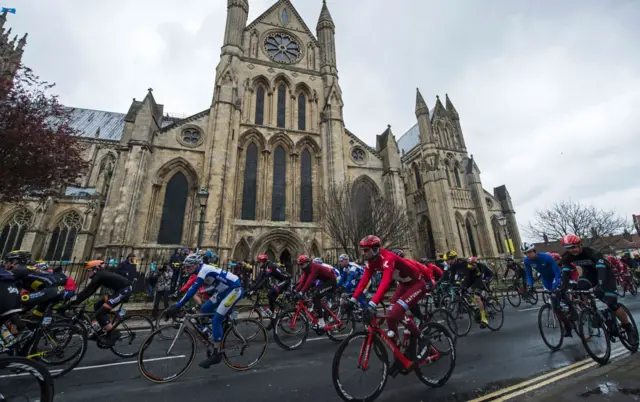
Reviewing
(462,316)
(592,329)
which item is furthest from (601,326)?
(462,316)

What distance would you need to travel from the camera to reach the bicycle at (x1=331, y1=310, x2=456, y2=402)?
9.91 feet

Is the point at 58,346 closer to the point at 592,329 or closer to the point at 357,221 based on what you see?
the point at 592,329

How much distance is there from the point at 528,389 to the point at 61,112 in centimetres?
1632

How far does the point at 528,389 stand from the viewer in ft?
10.5

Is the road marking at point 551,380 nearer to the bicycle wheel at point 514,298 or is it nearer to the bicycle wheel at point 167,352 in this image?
the bicycle wheel at point 167,352

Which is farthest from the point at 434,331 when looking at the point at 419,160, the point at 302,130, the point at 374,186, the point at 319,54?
the point at 419,160

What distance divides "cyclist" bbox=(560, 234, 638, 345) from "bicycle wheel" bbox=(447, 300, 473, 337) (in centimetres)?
247

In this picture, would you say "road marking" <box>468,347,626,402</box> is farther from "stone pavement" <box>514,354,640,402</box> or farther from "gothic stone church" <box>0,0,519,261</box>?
"gothic stone church" <box>0,0,519,261</box>

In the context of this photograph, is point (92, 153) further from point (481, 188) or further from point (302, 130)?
point (481, 188)

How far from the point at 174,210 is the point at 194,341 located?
1458 cm

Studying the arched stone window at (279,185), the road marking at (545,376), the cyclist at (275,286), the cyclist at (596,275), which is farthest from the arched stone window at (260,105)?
the road marking at (545,376)

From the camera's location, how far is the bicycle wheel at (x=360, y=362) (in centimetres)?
297

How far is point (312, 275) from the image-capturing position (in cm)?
599

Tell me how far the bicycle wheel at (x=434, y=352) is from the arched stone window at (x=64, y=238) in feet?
86.4
